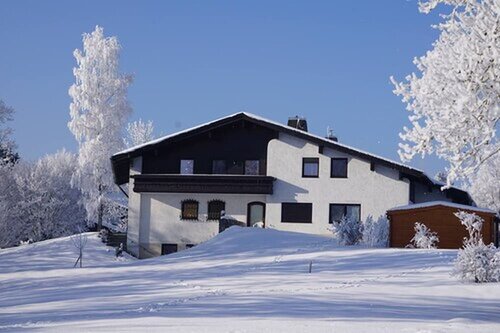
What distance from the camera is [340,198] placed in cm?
3422

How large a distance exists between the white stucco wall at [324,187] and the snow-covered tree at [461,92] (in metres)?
22.9

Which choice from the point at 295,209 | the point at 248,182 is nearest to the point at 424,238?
the point at 295,209

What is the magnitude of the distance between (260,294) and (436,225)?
13.2 metres

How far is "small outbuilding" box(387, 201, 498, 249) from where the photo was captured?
25.2 meters

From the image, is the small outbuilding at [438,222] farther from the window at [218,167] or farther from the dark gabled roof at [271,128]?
the window at [218,167]

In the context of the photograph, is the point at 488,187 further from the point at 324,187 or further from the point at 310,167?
the point at 310,167

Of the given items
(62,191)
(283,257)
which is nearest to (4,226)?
(62,191)

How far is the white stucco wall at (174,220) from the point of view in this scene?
34500 mm

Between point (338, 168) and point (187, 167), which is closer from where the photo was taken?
point (338, 168)

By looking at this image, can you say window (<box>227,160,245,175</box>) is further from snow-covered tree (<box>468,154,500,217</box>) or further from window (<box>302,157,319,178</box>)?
snow-covered tree (<box>468,154,500,217</box>)

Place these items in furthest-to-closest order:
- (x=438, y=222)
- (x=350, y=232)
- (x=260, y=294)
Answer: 1. (x=350, y=232)
2. (x=438, y=222)
3. (x=260, y=294)

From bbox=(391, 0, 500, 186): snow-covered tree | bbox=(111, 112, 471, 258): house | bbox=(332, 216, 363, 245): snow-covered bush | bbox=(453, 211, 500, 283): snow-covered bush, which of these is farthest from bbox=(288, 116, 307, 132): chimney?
bbox=(391, 0, 500, 186): snow-covered tree

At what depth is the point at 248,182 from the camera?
33.7m

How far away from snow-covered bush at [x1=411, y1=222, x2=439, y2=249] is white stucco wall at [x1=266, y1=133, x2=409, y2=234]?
8472 millimetres
